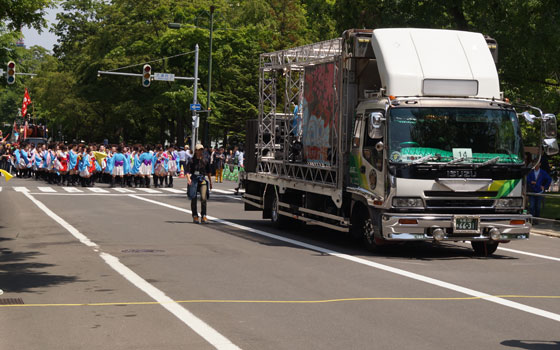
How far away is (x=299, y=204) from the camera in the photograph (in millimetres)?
18969

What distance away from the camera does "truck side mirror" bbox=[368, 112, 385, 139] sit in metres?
14.6

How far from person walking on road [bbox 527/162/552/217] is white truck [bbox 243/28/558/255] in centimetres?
796

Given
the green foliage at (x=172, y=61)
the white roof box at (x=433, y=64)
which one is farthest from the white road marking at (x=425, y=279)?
the green foliage at (x=172, y=61)

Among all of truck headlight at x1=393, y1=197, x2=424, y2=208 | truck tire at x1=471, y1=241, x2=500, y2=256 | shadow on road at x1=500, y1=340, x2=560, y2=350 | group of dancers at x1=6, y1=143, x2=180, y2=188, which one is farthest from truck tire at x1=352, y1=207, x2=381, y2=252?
group of dancers at x1=6, y1=143, x2=180, y2=188

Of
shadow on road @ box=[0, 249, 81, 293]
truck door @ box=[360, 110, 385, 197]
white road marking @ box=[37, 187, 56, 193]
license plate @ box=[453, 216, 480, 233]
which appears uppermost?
truck door @ box=[360, 110, 385, 197]

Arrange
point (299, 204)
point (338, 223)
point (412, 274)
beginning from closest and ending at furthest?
point (412, 274) → point (338, 223) → point (299, 204)

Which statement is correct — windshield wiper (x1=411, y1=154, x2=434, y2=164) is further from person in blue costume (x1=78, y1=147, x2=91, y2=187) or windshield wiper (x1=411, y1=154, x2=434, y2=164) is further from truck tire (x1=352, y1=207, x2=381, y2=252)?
person in blue costume (x1=78, y1=147, x2=91, y2=187)

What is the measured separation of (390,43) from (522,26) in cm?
1163

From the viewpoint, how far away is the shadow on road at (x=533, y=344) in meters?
8.00

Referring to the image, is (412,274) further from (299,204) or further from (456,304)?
(299,204)

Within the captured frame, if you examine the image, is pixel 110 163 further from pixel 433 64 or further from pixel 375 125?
pixel 375 125

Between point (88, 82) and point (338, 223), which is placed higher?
point (88, 82)

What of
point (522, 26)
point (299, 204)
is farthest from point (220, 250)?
point (522, 26)

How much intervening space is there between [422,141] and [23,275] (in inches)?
247
